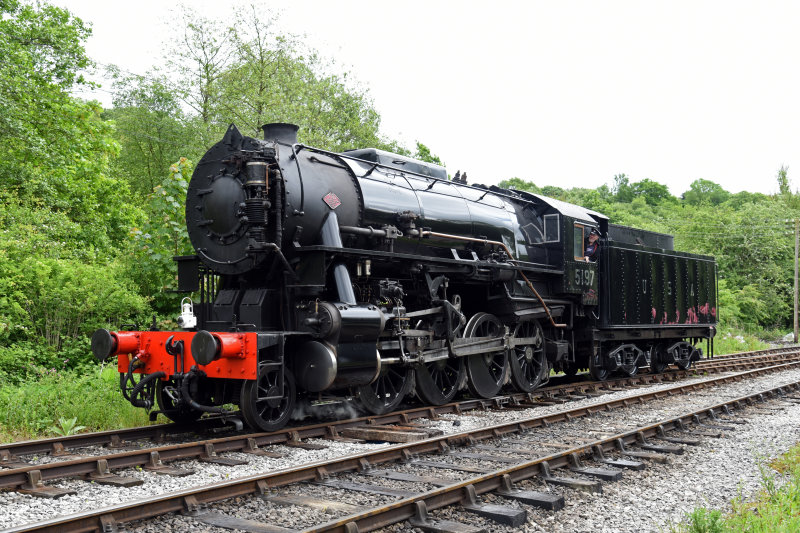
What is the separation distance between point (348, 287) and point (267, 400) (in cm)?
155

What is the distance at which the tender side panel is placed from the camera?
13.1m

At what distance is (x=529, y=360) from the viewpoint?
11.5 m

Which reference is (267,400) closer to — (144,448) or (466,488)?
(144,448)

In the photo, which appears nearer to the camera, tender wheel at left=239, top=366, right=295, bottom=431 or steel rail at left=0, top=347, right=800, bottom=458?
steel rail at left=0, top=347, right=800, bottom=458

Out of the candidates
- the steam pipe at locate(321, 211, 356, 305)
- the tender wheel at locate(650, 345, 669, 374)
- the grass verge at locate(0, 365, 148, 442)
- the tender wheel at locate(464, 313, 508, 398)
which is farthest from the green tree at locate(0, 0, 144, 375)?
the tender wheel at locate(650, 345, 669, 374)

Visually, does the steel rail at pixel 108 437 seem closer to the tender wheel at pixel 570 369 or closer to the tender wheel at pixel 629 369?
the tender wheel at pixel 570 369

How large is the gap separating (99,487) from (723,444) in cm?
631

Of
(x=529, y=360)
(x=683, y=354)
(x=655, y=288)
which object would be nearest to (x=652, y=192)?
(x=683, y=354)

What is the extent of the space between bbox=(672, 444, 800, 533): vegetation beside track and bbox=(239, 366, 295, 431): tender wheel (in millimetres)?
4120

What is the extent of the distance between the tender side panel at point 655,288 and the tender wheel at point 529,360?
1.82m

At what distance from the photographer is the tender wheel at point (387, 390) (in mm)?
8641

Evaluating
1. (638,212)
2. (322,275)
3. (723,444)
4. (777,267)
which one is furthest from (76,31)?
(638,212)

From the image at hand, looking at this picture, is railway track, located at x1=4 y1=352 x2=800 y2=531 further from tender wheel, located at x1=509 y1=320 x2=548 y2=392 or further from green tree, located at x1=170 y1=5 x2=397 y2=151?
green tree, located at x1=170 y1=5 x2=397 y2=151

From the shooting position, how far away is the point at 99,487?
205 inches
